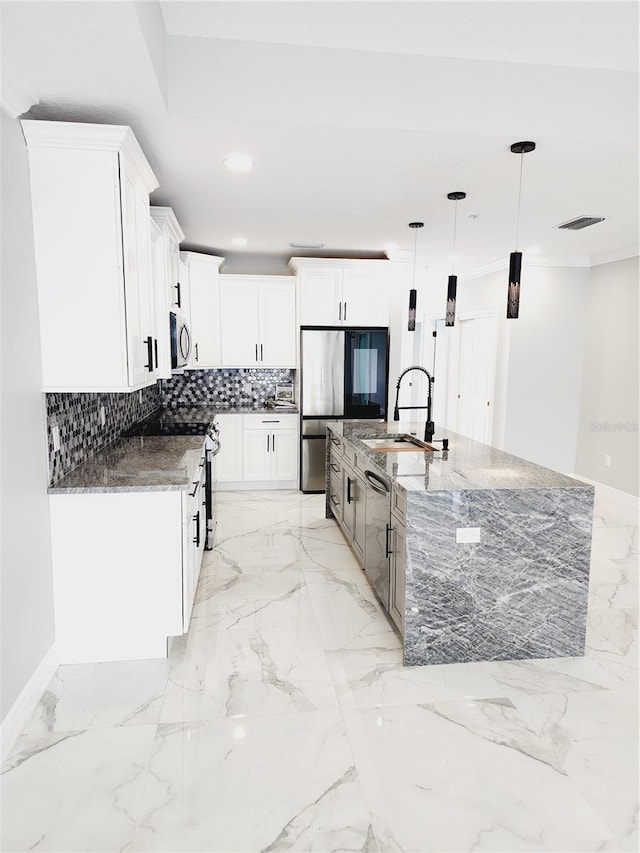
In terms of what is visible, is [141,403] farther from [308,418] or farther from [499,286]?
[499,286]

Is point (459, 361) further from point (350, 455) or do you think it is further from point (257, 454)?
point (350, 455)

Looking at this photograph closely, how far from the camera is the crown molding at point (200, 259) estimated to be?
536cm

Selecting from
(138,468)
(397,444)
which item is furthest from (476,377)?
(138,468)

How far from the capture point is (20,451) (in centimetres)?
214

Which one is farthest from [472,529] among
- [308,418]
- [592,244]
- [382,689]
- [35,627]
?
[592,244]

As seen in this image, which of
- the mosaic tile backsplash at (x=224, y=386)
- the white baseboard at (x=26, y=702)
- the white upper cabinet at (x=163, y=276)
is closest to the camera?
the white baseboard at (x=26, y=702)

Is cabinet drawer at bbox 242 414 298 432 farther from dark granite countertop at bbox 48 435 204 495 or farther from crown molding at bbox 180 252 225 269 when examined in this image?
dark granite countertop at bbox 48 435 204 495

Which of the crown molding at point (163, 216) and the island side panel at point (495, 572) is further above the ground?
the crown molding at point (163, 216)

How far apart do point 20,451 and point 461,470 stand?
2.07 meters

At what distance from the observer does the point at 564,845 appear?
161 cm

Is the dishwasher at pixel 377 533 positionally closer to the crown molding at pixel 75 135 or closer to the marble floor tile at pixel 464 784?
the marble floor tile at pixel 464 784

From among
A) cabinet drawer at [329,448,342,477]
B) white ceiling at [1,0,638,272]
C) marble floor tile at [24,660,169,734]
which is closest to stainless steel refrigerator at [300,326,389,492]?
cabinet drawer at [329,448,342,477]

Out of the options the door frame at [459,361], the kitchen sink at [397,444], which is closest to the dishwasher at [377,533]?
the kitchen sink at [397,444]

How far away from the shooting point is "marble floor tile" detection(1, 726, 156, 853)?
1635mm
